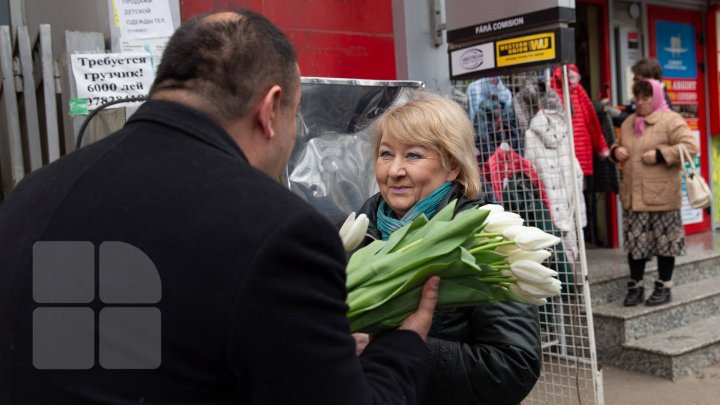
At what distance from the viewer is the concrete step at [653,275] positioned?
21.5 feet

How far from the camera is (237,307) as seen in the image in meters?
1.21

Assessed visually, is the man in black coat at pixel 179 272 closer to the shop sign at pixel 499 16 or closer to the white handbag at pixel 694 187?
the shop sign at pixel 499 16

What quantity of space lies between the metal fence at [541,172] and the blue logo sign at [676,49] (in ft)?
17.0

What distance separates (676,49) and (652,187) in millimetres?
3873

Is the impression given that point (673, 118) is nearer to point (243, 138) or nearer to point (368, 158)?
point (368, 158)

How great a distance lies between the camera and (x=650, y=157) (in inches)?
243

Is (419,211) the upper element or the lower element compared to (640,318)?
upper

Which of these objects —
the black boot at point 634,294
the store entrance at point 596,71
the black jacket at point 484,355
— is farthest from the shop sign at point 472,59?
the store entrance at point 596,71

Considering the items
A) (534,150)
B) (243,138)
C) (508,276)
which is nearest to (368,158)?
(534,150)

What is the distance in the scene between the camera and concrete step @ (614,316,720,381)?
18.6 ft

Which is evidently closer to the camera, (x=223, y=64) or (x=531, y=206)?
(x=223, y=64)

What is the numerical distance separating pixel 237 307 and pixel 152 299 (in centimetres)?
16

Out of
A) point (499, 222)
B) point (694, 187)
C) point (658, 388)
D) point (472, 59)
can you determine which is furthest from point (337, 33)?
point (499, 222)

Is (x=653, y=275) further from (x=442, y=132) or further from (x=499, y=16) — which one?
(x=442, y=132)
